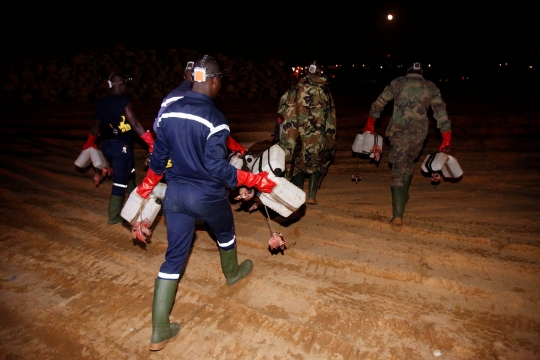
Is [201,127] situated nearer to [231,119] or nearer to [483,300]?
[483,300]

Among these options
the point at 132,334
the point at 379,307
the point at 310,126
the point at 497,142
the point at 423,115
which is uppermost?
the point at 423,115

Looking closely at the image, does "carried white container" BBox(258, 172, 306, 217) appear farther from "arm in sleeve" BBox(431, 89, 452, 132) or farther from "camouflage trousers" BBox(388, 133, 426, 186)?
"arm in sleeve" BBox(431, 89, 452, 132)

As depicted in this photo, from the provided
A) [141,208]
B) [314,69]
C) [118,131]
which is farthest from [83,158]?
[314,69]

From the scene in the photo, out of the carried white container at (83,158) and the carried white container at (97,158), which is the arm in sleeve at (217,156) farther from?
the carried white container at (83,158)

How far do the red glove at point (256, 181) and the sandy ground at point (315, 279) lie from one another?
112 centimetres

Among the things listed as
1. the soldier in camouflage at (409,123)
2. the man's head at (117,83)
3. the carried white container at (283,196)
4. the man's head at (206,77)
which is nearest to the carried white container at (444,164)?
the soldier in camouflage at (409,123)

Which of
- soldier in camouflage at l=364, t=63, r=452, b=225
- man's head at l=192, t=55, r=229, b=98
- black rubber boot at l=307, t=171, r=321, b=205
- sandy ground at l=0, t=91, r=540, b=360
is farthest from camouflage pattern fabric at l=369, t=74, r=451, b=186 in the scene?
man's head at l=192, t=55, r=229, b=98

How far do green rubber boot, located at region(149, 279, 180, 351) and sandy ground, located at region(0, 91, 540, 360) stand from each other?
0.10m

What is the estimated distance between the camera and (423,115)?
186 inches

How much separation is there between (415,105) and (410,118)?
0.18 m

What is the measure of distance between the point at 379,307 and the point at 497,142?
20.0 ft

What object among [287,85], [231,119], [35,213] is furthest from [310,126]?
[287,85]

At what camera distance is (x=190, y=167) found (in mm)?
2787

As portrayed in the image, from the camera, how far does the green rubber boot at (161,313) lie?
288 cm
